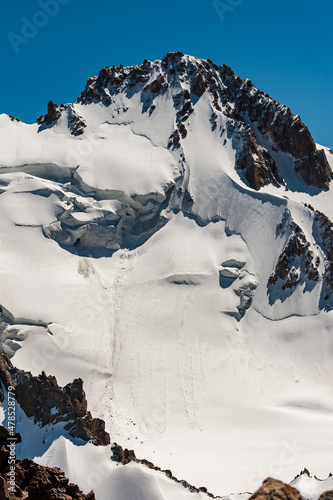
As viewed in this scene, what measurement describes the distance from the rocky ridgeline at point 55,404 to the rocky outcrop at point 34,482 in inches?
1611

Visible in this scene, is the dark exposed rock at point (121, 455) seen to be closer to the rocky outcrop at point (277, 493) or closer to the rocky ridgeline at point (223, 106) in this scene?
the rocky outcrop at point (277, 493)

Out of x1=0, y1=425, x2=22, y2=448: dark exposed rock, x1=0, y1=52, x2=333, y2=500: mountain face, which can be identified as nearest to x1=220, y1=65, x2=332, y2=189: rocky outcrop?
x1=0, y1=52, x2=333, y2=500: mountain face

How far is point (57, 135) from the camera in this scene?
444 feet

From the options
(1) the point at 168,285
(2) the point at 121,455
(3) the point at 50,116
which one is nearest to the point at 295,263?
(1) the point at 168,285

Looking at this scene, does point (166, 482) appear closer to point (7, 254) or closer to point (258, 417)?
point (258, 417)

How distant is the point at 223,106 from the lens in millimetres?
141500

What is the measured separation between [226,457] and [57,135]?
7535 centimetres

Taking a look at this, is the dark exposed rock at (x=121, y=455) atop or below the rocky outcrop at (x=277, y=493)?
below

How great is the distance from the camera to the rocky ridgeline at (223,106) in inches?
5187

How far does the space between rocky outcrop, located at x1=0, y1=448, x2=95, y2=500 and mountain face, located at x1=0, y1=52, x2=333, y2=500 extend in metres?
29.8

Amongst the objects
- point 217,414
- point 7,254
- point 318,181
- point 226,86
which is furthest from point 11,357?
point 226,86

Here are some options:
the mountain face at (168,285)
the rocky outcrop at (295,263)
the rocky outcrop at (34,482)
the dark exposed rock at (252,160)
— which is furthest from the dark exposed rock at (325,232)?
the rocky outcrop at (34,482)

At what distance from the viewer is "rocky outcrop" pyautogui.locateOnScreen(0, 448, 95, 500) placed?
33.8 meters

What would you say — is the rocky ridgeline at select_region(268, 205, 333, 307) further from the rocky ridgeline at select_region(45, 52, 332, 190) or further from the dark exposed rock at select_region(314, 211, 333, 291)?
the rocky ridgeline at select_region(45, 52, 332, 190)
